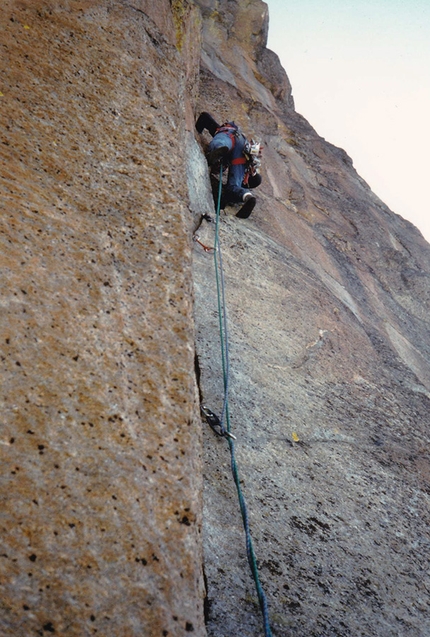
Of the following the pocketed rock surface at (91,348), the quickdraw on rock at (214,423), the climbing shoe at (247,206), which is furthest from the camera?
the climbing shoe at (247,206)

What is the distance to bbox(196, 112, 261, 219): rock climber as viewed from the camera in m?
5.74

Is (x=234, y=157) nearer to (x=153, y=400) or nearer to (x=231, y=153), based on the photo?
(x=231, y=153)

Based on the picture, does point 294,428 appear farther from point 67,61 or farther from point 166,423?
point 67,61

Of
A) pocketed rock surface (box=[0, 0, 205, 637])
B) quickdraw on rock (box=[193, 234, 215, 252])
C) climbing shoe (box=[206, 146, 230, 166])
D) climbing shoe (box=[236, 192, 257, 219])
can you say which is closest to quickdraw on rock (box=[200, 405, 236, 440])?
pocketed rock surface (box=[0, 0, 205, 637])

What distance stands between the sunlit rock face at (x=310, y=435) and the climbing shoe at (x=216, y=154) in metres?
0.88

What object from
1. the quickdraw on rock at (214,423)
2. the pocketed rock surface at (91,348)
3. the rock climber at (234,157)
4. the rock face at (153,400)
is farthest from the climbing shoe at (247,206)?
the quickdraw on rock at (214,423)

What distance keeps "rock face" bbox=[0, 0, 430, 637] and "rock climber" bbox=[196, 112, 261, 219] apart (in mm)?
771

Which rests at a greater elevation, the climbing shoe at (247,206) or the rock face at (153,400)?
the climbing shoe at (247,206)

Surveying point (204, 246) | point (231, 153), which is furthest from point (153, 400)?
point (231, 153)

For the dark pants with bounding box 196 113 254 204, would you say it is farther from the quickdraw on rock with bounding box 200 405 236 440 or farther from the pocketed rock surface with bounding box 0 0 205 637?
the quickdraw on rock with bounding box 200 405 236 440

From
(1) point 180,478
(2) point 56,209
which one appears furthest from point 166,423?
(2) point 56,209

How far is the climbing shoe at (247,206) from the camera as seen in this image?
18.2ft

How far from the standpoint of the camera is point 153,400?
2023 mm

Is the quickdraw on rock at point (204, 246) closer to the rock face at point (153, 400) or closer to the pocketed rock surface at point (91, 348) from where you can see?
the rock face at point (153, 400)
